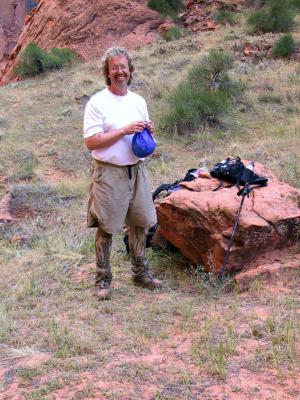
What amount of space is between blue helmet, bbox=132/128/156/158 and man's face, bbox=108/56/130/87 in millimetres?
381

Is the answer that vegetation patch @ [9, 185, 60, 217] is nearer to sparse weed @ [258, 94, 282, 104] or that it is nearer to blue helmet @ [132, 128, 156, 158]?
blue helmet @ [132, 128, 156, 158]

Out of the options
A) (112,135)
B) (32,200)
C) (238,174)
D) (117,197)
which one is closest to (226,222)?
(238,174)

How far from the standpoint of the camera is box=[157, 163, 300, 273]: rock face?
4.22 m

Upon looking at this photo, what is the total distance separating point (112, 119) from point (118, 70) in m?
0.35

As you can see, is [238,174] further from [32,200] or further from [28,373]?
[32,200]

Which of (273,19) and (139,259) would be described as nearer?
(139,259)

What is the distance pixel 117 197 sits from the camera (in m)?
3.90

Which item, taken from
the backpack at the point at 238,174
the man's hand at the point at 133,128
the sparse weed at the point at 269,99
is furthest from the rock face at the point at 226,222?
the sparse weed at the point at 269,99

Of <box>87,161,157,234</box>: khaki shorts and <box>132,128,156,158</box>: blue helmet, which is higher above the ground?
<box>132,128,156,158</box>: blue helmet

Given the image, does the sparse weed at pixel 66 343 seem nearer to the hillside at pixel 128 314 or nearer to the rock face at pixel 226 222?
the hillside at pixel 128 314

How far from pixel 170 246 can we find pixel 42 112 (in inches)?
319

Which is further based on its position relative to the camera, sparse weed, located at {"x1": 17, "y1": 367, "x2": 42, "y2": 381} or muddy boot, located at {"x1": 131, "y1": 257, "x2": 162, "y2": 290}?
muddy boot, located at {"x1": 131, "y1": 257, "x2": 162, "y2": 290}

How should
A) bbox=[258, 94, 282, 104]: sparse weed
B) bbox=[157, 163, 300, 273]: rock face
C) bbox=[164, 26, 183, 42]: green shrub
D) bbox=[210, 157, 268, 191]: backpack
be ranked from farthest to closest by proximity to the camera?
bbox=[164, 26, 183, 42]: green shrub
bbox=[258, 94, 282, 104]: sparse weed
bbox=[210, 157, 268, 191]: backpack
bbox=[157, 163, 300, 273]: rock face

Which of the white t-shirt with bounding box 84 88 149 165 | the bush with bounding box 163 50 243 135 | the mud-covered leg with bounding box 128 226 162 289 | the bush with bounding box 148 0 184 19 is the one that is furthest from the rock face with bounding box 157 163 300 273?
the bush with bounding box 148 0 184 19
